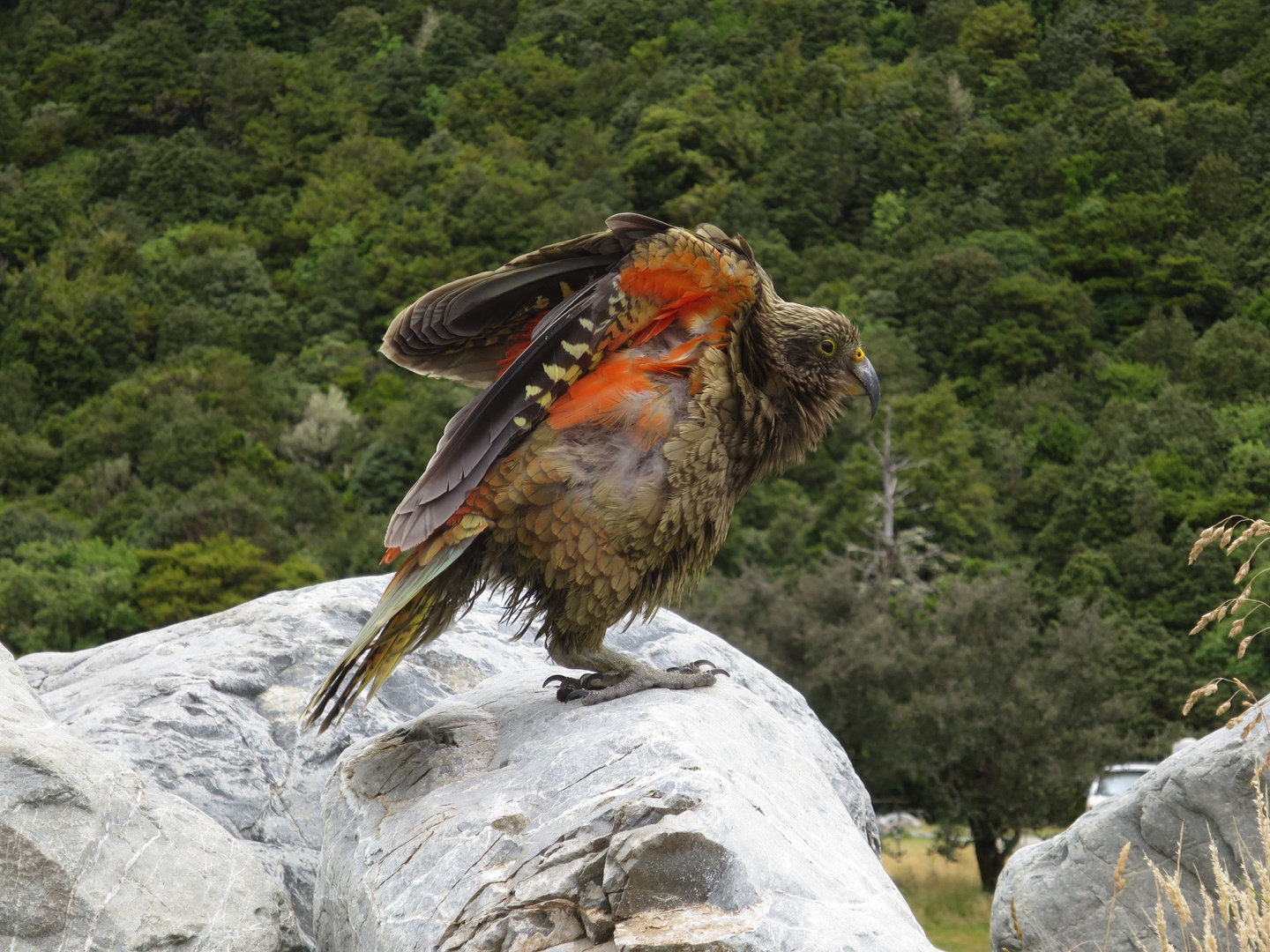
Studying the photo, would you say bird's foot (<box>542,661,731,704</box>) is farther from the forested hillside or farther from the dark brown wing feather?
the forested hillside

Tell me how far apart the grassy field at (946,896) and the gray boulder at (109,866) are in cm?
959

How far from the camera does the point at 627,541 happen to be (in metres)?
3.57

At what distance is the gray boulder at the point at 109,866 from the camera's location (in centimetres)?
314

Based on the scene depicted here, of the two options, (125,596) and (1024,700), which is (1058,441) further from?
(125,596)

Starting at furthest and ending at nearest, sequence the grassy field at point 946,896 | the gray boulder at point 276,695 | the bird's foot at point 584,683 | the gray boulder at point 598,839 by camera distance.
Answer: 1. the grassy field at point 946,896
2. the gray boulder at point 276,695
3. the bird's foot at point 584,683
4. the gray boulder at point 598,839

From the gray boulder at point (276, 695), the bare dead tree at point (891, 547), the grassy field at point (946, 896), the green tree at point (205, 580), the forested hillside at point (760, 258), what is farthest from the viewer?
the green tree at point (205, 580)

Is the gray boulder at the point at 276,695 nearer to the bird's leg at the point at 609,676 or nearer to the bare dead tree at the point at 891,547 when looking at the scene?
the bird's leg at the point at 609,676

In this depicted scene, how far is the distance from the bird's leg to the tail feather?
1.68 ft

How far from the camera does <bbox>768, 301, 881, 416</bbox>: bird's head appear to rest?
12.3 ft

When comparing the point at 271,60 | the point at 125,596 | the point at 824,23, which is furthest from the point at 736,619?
the point at 271,60

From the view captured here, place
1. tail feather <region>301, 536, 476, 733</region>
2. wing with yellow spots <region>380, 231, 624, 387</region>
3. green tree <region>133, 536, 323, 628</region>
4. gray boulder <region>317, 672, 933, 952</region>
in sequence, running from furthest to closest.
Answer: green tree <region>133, 536, 323, 628</region>, wing with yellow spots <region>380, 231, 624, 387</region>, tail feather <region>301, 536, 476, 733</region>, gray boulder <region>317, 672, 933, 952</region>

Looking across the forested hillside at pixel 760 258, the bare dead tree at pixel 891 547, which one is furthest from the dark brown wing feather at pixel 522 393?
the bare dead tree at pixel 891 547

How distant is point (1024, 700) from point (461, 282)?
568 inches

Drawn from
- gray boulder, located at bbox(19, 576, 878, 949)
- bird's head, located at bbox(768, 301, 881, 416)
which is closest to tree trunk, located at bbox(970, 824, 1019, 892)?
gray boulder, located at bbox(19, 576, 878, 949)
